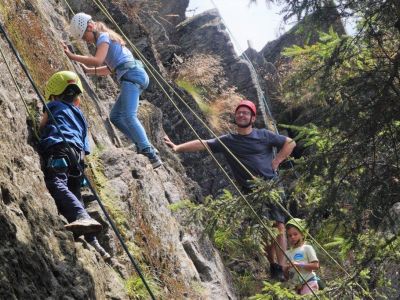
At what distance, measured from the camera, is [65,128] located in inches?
233

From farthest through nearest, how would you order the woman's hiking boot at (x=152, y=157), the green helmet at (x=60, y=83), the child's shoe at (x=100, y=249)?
the woman's hiking boot at (x=152, y=157) → the green helmet at (x=60, y=83) → the child's shoe at (x=100, y=249)

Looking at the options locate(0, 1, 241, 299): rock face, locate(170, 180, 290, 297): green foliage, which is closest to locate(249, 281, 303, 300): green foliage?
locate(170, 180, 290, 297): green foliage

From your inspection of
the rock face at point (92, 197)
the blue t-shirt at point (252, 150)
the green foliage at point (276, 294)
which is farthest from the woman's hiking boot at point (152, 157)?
the green foliage at point (276, 294)

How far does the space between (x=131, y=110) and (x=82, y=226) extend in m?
3.32

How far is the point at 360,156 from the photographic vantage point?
5824 mm

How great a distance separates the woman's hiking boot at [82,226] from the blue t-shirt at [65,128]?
837 millimetres

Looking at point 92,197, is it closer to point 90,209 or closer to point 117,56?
point 90,209

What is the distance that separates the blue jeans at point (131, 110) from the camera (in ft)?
26.8

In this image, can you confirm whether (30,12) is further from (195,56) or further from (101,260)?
(195,56)

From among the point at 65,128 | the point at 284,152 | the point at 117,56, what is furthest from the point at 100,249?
the point at 117,56

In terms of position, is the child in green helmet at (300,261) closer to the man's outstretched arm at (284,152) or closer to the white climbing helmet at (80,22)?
the man's outstretched arm at (284,152)

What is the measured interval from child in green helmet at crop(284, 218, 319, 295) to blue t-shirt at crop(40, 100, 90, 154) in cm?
256

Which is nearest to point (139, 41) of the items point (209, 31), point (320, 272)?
point (209, 31)

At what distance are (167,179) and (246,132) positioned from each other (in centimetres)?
116
